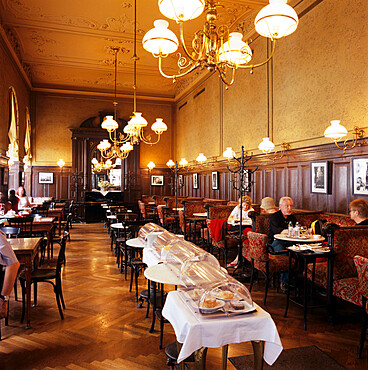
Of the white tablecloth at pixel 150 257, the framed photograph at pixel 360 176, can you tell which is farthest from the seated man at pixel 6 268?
the framed photograph at pixel 360 176

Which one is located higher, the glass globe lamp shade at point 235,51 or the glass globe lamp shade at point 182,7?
the glass globe lamp shade at point 182,7

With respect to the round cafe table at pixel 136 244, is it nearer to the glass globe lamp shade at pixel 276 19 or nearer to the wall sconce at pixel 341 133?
the glass globe lamp shade at pixel 276 19

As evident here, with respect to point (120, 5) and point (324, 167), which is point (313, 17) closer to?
point (324, 167)

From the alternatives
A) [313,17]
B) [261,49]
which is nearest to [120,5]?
[261,49]

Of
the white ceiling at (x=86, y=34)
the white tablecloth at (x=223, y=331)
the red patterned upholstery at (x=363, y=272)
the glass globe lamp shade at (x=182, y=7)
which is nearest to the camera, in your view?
the white tablecloth at (x=223, y=331)

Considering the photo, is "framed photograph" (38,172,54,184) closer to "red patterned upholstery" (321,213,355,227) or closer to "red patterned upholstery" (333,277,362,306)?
"red patterned upholstery" (321,213,355,227)

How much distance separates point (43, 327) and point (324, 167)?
525cm

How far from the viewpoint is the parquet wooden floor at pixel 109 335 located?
2.98m

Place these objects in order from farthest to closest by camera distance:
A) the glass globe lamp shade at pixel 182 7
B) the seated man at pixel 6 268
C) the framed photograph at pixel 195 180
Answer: the framed photograph at pixel 195 180
the glass globe lamp shade at pixel 182 7
the seated man at pixel 6 268

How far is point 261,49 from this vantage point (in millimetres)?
8516

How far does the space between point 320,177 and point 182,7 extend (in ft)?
14.5

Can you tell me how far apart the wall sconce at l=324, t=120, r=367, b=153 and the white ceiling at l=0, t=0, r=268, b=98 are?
433cm

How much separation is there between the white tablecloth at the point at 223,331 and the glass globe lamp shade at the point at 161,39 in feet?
9.24

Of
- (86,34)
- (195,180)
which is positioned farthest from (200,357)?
(195,180)
